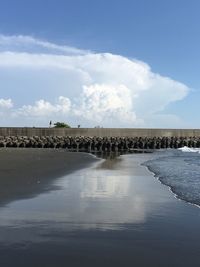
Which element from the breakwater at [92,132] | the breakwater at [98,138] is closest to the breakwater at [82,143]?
the breakwater at [98,138]

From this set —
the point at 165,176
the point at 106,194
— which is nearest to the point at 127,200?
the point at 106,194

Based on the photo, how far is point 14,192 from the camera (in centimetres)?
1490

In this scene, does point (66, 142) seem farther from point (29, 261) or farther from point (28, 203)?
point (29, 261)

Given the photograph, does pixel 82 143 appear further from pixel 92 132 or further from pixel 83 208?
pixel 83 208

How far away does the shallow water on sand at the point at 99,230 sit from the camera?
738 centimetres

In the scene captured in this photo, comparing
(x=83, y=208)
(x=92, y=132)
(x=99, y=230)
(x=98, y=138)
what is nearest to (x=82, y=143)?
(x=98, y=138)

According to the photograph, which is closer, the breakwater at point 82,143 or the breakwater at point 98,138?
the breakwater at point 82,143

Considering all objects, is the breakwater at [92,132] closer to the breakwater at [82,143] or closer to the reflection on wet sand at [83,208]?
the breakwater at [82,143]

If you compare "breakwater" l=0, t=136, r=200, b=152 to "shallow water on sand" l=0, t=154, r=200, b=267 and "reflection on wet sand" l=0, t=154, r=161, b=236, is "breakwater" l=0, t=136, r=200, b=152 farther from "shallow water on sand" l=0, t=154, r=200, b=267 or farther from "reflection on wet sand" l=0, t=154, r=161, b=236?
"shallow water on sand" l=0, t=154, r=200, b=267

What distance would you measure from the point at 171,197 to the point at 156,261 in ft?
25.8

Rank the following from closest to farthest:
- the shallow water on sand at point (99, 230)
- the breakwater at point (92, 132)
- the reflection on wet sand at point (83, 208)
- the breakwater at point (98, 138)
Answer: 1. the shallow water on sand at point (99, 230)
2. the reflection on wet sand at point (83, 208)
3. the breakwater at point (98, 138)
4. the breakwater at point (92, 132)

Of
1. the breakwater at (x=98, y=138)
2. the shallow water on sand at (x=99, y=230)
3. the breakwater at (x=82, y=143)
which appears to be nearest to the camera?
the shallow water on sand at (x=99, y=230)

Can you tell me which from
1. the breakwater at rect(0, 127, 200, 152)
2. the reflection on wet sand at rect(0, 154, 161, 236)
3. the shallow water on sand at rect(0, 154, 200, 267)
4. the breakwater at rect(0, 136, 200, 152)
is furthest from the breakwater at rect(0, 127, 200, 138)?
the shallow water on sand at rect(0, 154, 200, 267)

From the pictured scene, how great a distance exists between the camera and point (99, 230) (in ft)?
30.9
